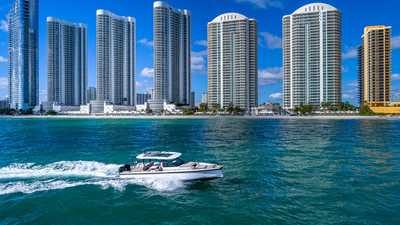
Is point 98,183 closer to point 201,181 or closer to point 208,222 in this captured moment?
point 201,181

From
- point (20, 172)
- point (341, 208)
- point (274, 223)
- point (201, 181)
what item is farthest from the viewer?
point (20, 172)

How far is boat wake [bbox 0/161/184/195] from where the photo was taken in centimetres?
2858

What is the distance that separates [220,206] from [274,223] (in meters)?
4.41

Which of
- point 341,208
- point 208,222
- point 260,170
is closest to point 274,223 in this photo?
point 208,222

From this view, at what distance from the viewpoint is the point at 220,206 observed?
2341cm

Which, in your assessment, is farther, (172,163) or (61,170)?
(61,170)

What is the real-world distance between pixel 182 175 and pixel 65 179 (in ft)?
36.8

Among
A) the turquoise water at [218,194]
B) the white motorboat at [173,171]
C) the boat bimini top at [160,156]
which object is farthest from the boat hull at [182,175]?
the boat bimini top at [160,156]

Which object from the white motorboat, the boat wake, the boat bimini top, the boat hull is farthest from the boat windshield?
the boat wake

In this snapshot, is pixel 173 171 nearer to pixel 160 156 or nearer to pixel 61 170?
pixel 160 156

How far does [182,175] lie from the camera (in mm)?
29688

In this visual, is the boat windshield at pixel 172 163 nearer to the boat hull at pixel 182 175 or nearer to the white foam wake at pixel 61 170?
the boat hull at pixel 182 175

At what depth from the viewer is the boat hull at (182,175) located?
2961cm

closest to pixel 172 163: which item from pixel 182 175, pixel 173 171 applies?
pixel 173 171
